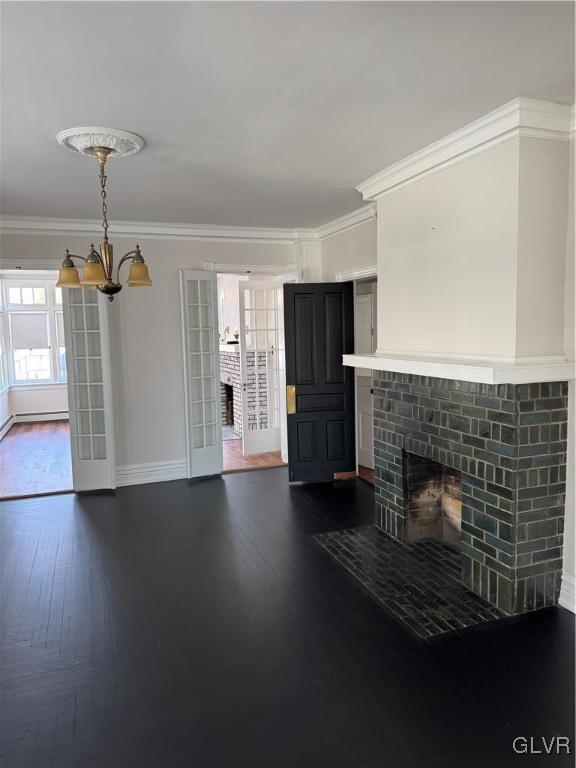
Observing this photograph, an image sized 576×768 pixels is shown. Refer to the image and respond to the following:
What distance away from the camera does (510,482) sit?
294 centimetres

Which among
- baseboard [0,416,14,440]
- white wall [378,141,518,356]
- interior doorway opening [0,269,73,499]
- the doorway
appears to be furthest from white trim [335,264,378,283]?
baseboard [0,416,14,440]

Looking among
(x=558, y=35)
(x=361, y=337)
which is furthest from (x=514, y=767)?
(x=361, y=337)

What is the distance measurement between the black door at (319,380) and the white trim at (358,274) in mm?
101

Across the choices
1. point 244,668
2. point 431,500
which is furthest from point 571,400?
point 244,668

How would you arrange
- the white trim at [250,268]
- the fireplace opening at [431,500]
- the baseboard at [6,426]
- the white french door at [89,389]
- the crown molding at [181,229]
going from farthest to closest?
the baseboard at [6,426] → the white trim at [250,268] → the white french door at [89,389] → the crown molding at [181,229] → the fireplace opening at [431,500]

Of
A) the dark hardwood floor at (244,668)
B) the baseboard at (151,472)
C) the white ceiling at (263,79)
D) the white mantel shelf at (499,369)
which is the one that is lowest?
the dark hardwood floor at (244,668)

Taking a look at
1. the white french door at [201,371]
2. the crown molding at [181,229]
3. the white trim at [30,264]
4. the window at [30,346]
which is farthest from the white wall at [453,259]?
the window at [30,346]

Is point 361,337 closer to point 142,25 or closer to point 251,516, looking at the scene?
point 251,516

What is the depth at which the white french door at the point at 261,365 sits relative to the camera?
6.67m

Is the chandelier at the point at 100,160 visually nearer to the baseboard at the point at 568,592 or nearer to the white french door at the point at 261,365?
the baseboard at the point at 568,592

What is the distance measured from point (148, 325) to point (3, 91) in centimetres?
331

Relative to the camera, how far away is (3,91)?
97.6 inches

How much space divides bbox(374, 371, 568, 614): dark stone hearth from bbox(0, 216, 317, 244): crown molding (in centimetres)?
335

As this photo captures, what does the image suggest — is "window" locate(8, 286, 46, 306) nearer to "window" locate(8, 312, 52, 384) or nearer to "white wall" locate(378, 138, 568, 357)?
"window" locate(8, 312, 52, 384)
